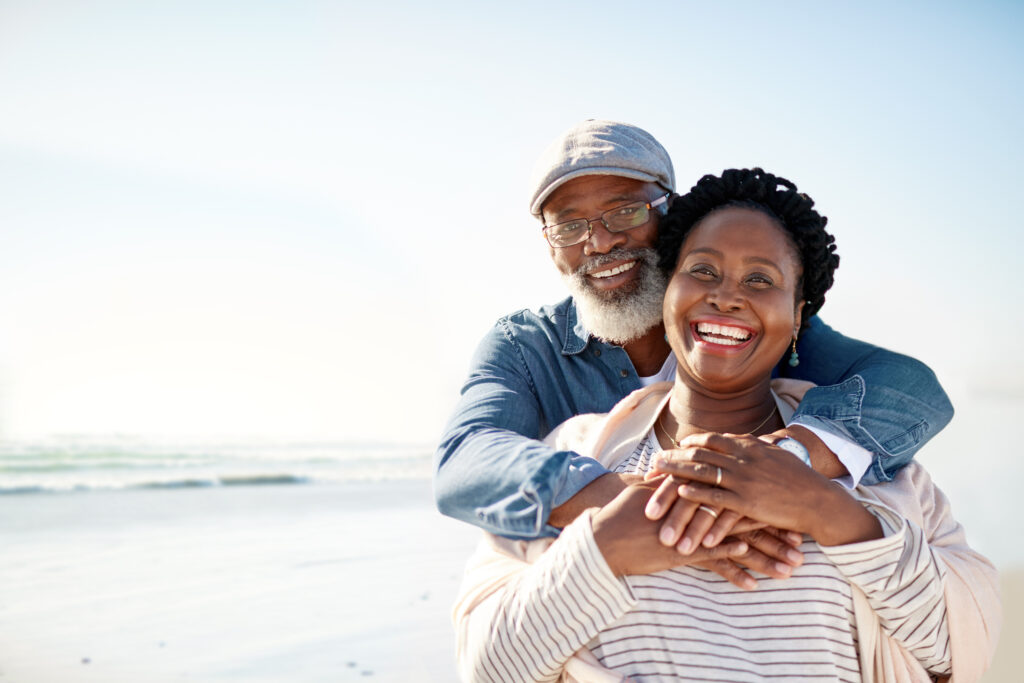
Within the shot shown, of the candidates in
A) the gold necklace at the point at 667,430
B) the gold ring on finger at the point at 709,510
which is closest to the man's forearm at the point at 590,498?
the gold ring on finger at the point at 709,510

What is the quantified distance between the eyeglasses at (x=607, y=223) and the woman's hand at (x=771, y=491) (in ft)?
4.73

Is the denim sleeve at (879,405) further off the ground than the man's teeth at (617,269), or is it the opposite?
the man's teeth at (617,269)

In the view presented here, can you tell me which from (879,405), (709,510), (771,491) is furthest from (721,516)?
(879,405)

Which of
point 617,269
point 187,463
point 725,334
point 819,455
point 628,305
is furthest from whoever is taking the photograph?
point 187,463

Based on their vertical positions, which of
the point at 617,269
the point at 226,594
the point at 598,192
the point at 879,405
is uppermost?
the point at 598,192

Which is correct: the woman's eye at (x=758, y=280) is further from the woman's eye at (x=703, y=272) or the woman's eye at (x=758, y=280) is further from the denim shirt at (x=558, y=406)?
the denim shirt at (x=558, y=406)

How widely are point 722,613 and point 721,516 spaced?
258 mm

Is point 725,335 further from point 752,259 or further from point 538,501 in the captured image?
point 538,501

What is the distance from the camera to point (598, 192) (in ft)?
11.6

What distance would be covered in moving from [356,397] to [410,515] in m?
12.4

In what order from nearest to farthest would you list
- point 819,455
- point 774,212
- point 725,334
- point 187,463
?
point 819,455
point 725,334
point 774,212
point 187,463

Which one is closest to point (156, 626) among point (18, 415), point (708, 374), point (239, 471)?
point (708, 374)

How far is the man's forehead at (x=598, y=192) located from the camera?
3.53 meters

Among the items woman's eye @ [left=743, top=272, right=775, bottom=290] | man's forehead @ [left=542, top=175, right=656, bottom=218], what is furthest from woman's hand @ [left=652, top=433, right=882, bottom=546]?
man's forehead @ [left=542, top=175, right=656, bottom=218]
